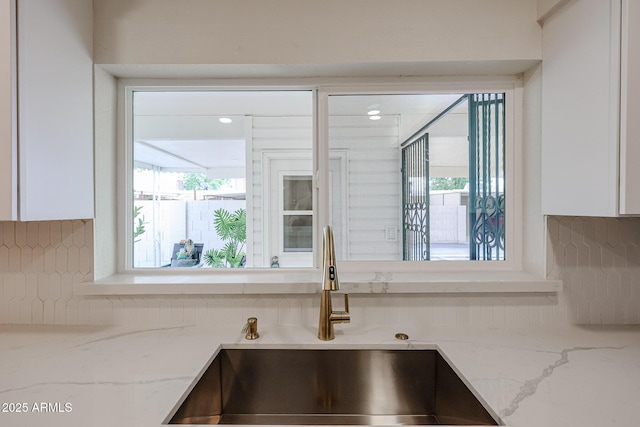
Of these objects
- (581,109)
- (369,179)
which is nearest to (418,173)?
(369,179)

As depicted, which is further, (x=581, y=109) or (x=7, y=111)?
(x=581, y=109)

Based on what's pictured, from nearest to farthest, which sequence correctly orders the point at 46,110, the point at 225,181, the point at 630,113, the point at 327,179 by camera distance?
the point at 630,113 → the point at 46,110 → the point at 327,179 → the point at 225,181

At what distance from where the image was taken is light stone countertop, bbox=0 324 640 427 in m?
0.72

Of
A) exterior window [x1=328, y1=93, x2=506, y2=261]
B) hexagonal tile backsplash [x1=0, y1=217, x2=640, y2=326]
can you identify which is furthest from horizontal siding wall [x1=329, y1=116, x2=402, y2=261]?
hexagonal tile backsplash [x1=0, y1=217, x2=640, y2=326]

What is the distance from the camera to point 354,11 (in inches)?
46.9

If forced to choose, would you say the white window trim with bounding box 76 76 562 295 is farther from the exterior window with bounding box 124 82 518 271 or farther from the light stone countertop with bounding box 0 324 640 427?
the light stone countertop with bounding box 0 324 640 427

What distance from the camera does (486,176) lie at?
1396 mm

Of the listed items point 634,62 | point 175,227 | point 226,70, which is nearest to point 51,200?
point 175,227

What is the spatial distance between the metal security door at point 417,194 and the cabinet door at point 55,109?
4.14 feet

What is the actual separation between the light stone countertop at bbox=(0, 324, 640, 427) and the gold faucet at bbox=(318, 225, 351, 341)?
52 millimetres

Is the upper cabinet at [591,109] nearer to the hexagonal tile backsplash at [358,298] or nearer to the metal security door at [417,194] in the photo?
the hexagonal tile backsplash at [358,298]

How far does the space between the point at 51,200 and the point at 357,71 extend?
117 cm

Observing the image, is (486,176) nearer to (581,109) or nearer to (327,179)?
(581,109)

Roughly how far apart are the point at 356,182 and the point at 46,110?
1.11 m
